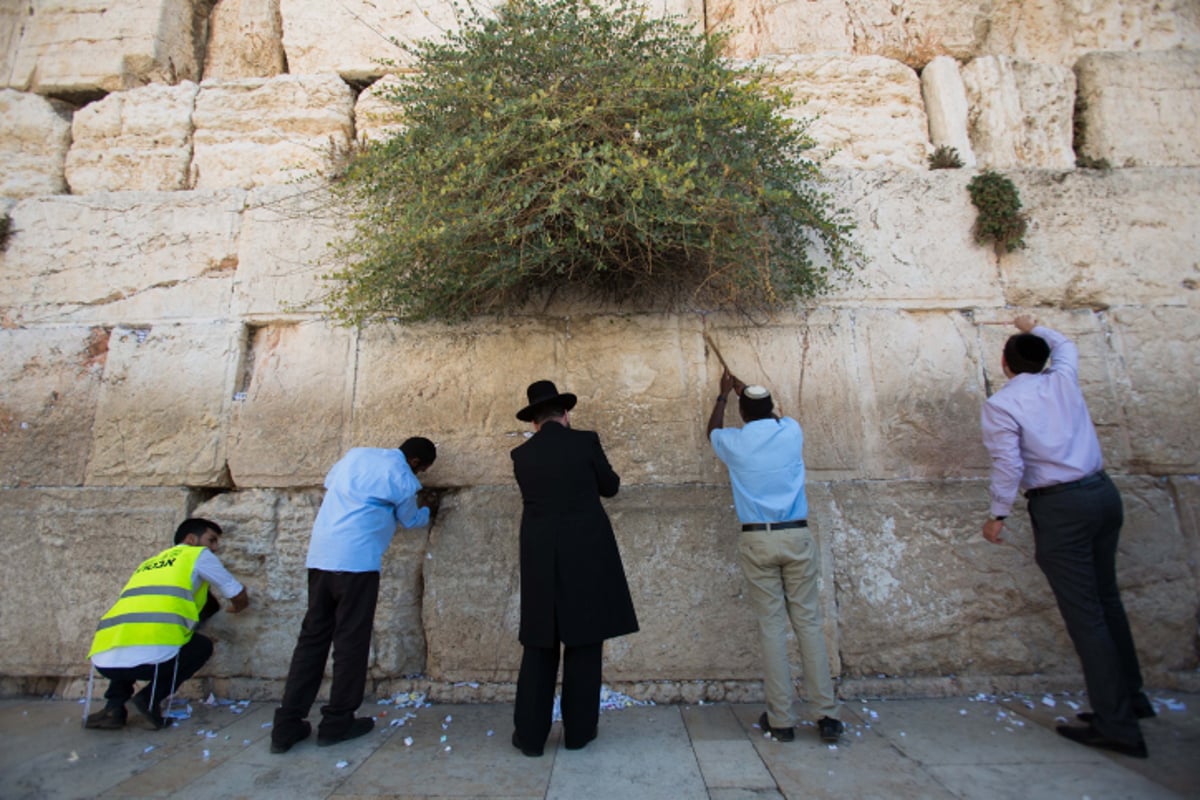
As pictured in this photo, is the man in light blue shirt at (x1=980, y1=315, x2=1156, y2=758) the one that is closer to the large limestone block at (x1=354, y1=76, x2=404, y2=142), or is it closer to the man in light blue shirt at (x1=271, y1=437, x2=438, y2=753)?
the man in light blue shirt at (x1=271, y1=437, x2=438, y2=753)

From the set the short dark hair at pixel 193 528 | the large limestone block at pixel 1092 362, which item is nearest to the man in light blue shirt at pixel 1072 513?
the large limestone block at pixel 1092 362

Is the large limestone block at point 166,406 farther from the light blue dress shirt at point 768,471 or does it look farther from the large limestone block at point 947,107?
the large limestone block at point 947,107

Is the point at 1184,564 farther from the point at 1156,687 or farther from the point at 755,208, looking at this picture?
the point at 755,208

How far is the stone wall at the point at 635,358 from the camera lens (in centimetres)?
343

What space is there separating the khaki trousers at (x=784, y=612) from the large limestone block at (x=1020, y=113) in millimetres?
3141

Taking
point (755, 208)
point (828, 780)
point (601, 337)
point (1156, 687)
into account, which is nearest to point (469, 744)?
point (828, 780)

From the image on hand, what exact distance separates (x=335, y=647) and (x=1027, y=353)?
361cm

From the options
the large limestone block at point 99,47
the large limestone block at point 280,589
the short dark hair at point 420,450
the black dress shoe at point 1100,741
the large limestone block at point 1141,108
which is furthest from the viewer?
the large limestone block at point 99,47

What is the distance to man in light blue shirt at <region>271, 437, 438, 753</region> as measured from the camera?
9.34 feet

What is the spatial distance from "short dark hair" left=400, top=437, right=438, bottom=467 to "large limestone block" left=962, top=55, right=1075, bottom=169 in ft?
13.4

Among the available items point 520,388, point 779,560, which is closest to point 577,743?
point 779,560

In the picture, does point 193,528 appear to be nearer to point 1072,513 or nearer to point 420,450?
point 420,450

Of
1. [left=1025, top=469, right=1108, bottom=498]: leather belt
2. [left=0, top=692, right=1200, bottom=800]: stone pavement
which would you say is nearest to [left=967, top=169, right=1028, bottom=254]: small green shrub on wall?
[left=1025, top=469, right=1108, bottom=498]: leather belt

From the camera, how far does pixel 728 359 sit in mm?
3760
